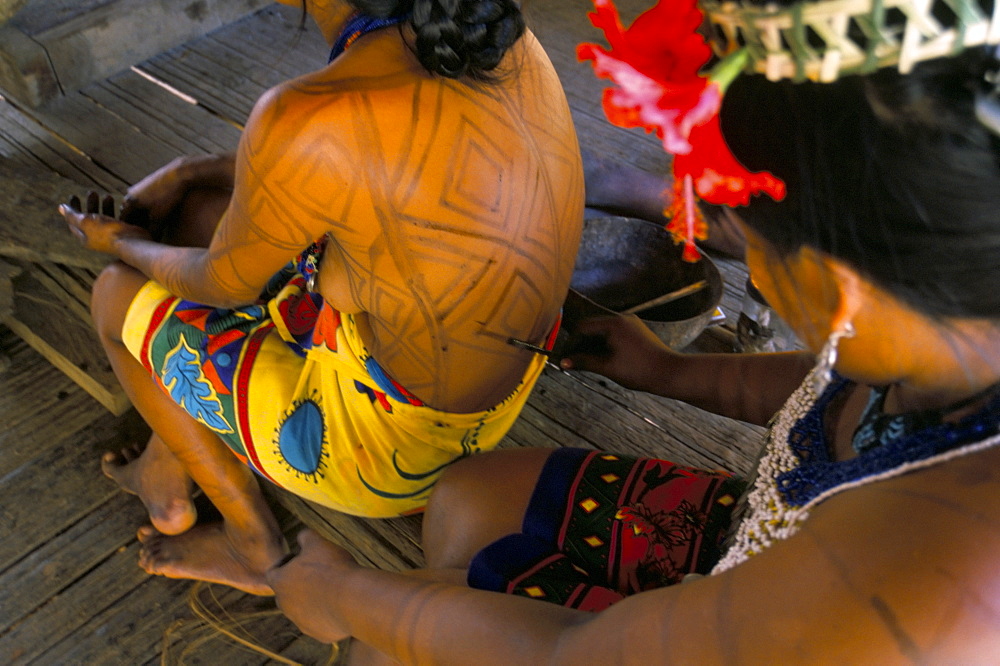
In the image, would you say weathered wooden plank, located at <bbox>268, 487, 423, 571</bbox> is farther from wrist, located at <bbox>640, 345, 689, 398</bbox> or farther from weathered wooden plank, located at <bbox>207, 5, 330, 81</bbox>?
weathered wooden plank, located at <bbox>207, 5, 330, 81</bbox>

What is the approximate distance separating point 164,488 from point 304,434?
60 centimetres

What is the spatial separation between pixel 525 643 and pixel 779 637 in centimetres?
32

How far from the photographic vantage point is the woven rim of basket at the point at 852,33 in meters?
0.50

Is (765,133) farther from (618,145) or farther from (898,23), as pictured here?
(618,145)

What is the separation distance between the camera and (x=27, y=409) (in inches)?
80.1

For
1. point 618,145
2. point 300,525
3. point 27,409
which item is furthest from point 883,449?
point 27,409

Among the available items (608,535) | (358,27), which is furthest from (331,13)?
(608,535)

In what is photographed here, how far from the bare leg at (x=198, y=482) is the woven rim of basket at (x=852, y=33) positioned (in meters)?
1.35

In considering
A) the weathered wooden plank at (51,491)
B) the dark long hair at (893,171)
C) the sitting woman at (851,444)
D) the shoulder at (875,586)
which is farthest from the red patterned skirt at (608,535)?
the weathered wooden plank at (51,491)

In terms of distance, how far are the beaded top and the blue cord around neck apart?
0.70 metres

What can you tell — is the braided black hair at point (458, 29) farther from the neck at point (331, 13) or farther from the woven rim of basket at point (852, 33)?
the woven rim of basket at point (852, 33)

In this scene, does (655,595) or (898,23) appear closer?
(898,23)

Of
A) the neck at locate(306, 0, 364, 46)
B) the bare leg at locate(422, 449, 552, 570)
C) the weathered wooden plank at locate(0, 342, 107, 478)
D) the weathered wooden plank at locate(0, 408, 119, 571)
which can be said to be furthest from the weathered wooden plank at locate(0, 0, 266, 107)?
the bare leg at locate(422, 449, 552, 570)

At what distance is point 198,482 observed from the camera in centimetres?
167
